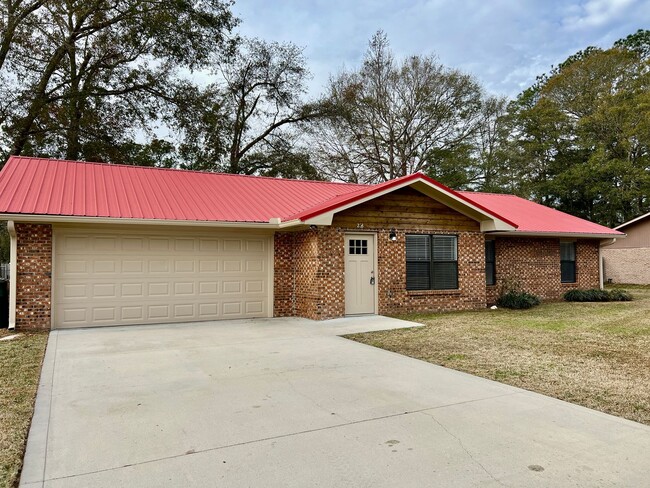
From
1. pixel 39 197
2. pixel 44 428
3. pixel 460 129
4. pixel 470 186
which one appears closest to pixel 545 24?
pixel 460 129

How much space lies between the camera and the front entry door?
11617mm

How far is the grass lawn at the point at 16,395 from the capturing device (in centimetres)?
347

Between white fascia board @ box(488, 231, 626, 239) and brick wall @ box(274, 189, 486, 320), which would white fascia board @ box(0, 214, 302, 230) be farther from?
white fascia board @ box(488, 231, 626, 239)

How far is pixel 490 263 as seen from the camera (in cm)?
1497

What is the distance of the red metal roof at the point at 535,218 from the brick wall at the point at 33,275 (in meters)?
11.8

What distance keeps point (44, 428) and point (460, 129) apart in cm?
2775

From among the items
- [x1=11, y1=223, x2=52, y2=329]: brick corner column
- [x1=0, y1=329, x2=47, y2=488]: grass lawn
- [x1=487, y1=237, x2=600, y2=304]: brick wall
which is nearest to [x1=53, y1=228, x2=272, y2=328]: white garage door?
[x1=11, y1=223, x2=52, y2=329]: brick corner column

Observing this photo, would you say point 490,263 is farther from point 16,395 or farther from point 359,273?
point 16,395

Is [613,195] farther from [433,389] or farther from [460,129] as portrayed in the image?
[433,389]

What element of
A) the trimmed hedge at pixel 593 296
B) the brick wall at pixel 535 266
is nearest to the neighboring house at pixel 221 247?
the brick wall at pixel 535 266


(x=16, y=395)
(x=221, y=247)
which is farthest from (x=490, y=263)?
(x=16, y=395)

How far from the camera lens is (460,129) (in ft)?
92.7

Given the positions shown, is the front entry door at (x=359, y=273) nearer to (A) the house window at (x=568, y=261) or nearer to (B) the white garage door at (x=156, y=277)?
(B) the white garage door at (x=156, y=277)

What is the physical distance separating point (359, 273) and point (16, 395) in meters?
7.94
